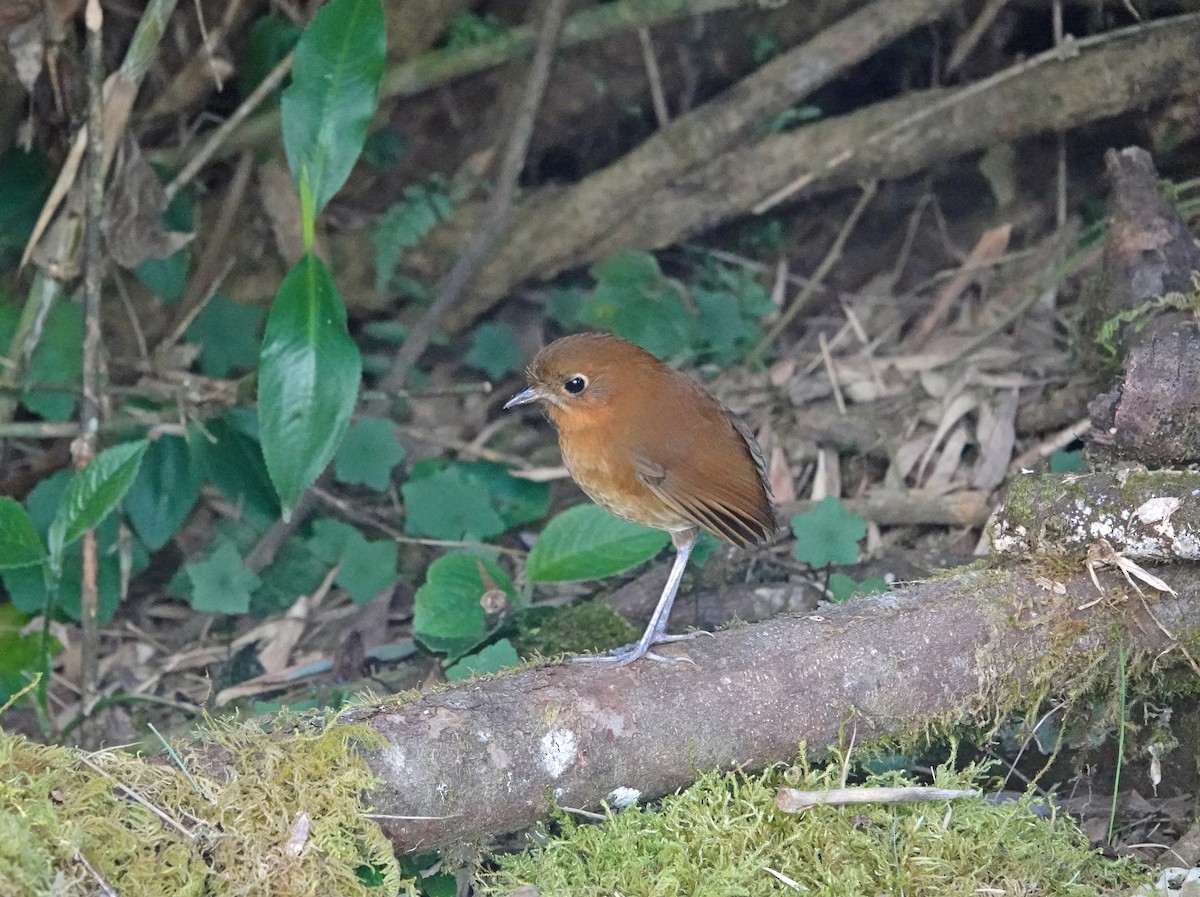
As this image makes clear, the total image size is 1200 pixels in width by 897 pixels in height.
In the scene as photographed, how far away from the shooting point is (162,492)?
13.5 feet

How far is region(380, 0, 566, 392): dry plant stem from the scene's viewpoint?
180 inches

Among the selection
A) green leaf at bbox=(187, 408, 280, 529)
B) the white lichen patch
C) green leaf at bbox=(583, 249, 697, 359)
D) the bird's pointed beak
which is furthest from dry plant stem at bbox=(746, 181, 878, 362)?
the white lichen patch

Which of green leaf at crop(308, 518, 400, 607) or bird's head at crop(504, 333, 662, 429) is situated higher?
bird's head at crop(504, 333, 662, 429)

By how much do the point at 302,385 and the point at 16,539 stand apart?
32.2 inches

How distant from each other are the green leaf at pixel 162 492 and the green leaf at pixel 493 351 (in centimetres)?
120

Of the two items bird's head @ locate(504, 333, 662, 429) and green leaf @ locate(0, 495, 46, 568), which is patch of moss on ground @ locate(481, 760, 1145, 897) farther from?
green leaf @ locate(0, 495, 46, 568)

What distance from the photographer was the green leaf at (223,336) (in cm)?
455

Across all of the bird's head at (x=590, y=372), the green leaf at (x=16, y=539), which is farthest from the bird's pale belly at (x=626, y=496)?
the green leaf at (x=16, y=539)

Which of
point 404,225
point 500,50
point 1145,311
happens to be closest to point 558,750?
point 1145,311

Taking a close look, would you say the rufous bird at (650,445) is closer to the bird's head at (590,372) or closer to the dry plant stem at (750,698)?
the bird's head at (590,372)

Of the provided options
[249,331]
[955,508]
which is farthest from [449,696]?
[249,331]

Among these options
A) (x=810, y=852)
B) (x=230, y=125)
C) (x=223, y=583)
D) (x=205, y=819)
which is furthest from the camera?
(x=230, y=125)

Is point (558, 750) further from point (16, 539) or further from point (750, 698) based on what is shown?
point (16, 539)

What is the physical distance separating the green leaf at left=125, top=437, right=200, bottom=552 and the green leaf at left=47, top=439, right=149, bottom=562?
862mm
